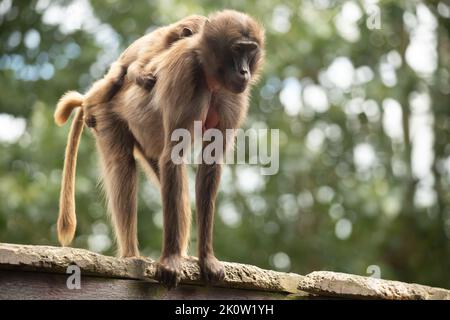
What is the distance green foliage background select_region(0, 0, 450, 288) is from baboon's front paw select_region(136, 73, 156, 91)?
7.25 metres

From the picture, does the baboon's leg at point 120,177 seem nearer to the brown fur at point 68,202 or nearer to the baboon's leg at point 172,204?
the brown fur at point 68,202

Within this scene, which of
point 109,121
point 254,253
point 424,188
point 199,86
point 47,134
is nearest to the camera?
point 199,86

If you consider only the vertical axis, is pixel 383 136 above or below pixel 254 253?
above

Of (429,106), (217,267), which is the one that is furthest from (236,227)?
(217,267)

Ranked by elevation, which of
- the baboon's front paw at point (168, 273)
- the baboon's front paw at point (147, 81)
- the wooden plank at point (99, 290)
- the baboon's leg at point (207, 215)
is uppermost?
the baboon's front paw at point (147, 81)

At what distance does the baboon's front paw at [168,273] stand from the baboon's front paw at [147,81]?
4.90 ft

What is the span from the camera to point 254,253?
1627cm

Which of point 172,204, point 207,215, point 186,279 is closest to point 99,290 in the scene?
point 186,279

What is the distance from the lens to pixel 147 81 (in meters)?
6.28

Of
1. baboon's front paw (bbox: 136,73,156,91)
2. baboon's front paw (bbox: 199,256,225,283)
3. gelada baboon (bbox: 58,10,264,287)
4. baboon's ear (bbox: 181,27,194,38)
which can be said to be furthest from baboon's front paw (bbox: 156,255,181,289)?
baboon's ear (bbox: 181,27,194,38)

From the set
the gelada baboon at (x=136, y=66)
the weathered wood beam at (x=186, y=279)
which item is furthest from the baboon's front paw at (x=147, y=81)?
the weathered wood beam at (x=186, y=279)

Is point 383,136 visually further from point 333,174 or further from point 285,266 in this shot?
point 285,266

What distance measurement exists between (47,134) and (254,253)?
492 centimetres

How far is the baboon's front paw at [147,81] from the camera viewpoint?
6.27m
